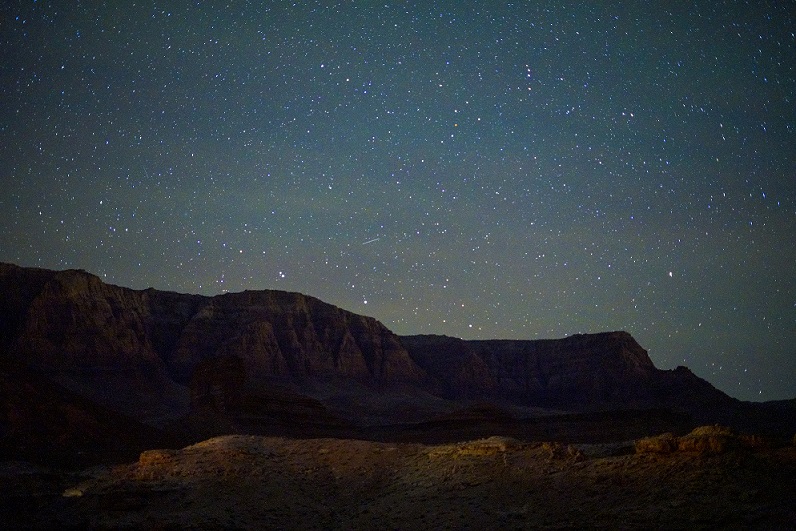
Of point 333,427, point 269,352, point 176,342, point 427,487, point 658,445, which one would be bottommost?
point 333,427

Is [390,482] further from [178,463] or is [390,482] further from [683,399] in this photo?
[683,399]

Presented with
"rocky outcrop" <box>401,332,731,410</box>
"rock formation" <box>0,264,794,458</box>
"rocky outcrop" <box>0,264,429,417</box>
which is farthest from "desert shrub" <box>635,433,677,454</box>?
"rocky outcrop" <box>401,332,731,410</box>

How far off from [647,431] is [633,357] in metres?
70.5

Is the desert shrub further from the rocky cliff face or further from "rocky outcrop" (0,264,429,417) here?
the rocky cliff face

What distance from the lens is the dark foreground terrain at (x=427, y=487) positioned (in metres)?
22.5

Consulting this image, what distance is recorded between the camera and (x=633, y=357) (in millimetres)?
140125

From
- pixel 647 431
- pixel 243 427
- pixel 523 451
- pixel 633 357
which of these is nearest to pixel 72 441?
pixel 243 427

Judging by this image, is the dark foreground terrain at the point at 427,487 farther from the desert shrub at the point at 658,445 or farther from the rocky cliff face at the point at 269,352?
the rocky cliff face at the point at 269,352

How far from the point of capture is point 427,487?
92.8ft

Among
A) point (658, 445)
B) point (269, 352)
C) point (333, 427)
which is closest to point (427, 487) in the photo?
point (658, 445)

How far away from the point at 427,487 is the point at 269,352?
103m

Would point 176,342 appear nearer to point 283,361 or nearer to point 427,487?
point 283,361

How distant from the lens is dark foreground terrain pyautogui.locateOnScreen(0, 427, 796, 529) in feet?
73.8

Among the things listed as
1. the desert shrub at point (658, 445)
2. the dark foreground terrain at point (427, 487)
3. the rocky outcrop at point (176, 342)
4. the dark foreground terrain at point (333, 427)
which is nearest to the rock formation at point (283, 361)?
the rocky outcrop at point (176, 342)
